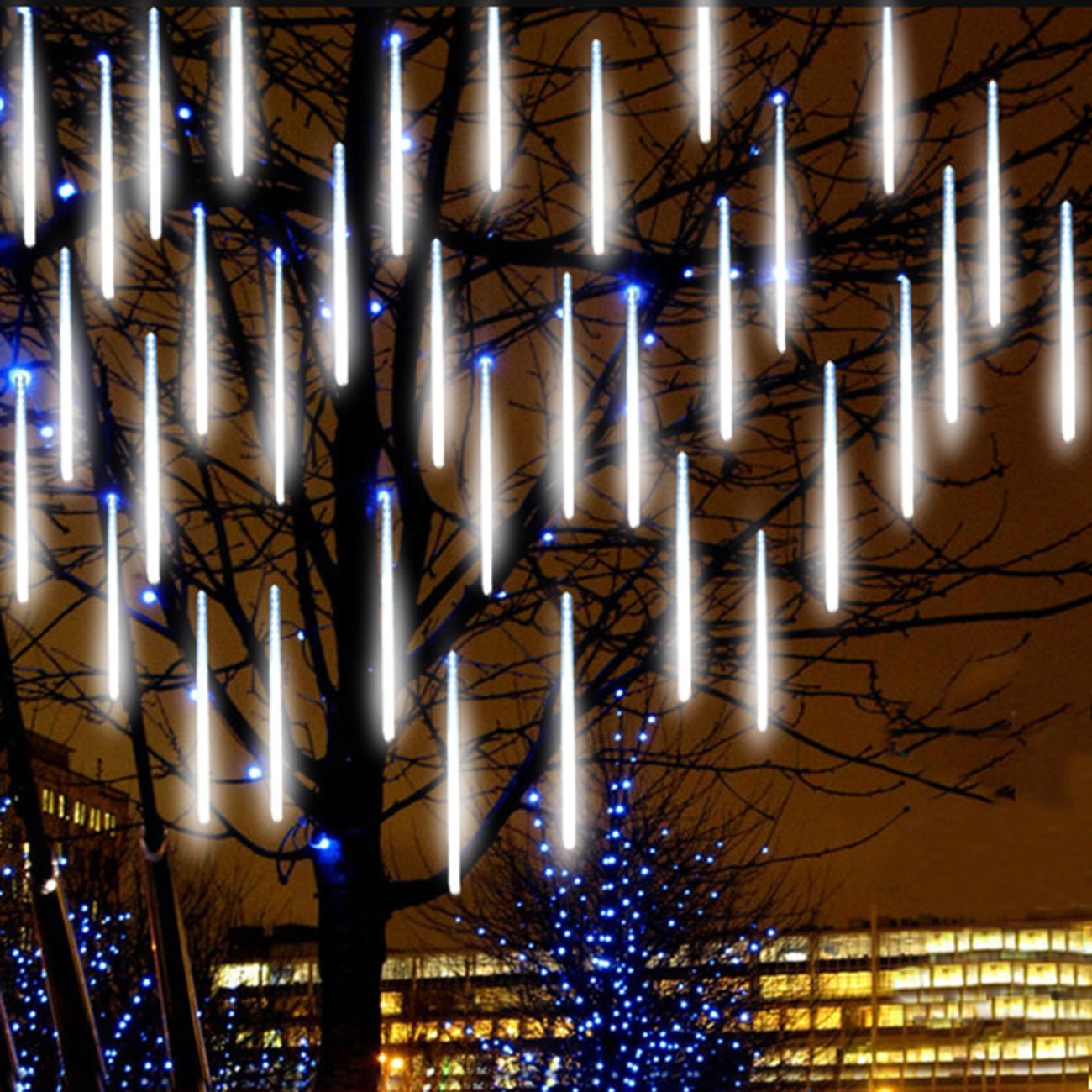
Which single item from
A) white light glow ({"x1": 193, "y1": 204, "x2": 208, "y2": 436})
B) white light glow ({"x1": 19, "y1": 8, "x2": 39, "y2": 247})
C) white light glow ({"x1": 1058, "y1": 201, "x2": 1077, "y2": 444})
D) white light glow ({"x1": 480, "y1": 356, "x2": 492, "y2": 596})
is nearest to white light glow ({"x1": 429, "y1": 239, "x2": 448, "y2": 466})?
white light glow ({"x1": 480, "y1": 356, "x2": 492, "y2": 596})

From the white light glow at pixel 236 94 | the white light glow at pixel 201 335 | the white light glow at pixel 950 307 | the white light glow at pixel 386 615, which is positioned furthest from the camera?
the white light glow at pixel 386 615

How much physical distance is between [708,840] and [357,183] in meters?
23.3

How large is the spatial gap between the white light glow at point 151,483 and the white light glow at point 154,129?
52 centimetres

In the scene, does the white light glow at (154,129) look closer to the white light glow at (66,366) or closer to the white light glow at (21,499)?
the white light glow at (66,366)

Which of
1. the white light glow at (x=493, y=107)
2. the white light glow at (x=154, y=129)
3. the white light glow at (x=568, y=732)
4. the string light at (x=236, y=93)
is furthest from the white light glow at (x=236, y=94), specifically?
the white light glow at (x=568, y=732)

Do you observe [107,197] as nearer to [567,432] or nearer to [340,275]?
[340,275]

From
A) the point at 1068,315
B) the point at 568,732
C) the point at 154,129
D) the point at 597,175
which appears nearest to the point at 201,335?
the point at 154,129

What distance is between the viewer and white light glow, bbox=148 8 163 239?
5352mm

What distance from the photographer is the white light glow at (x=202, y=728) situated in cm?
555

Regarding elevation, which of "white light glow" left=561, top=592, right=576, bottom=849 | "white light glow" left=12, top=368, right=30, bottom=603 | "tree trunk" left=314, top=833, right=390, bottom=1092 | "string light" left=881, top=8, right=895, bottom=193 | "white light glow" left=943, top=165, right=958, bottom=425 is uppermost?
"string light" left=881, top=8, right=895, bottom=193

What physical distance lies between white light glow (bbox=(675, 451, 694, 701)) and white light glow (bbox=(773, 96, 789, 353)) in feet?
1.57

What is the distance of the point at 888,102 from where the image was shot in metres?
5.53

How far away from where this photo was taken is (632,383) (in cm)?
562

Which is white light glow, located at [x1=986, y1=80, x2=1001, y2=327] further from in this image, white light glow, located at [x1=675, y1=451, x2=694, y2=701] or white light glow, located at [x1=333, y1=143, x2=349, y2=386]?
white light glow, located at [x1=333, y1=143, x2=349, y2=386]
